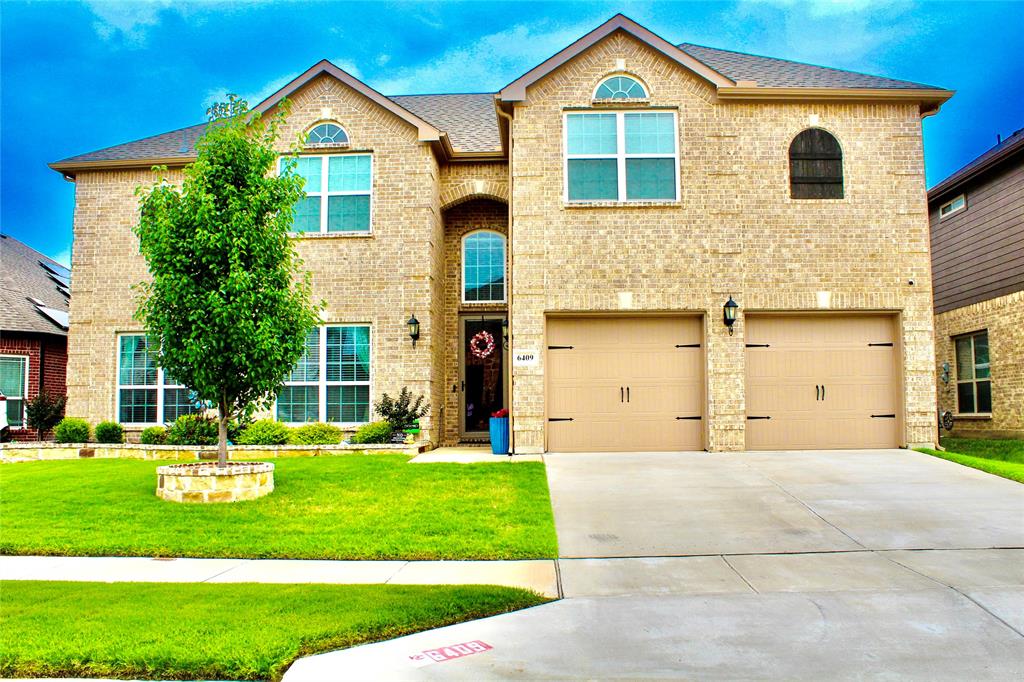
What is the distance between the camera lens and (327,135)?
15805mm

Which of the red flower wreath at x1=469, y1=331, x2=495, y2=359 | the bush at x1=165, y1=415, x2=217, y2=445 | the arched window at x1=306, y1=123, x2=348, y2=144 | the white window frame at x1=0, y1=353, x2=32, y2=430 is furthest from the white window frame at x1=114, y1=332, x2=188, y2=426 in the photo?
the red flower wreath at x1=469, y1=331, x2=495, y2=359

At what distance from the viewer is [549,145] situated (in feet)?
45.0

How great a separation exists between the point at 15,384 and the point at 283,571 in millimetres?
17174

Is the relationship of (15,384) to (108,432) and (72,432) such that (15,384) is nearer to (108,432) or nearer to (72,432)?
(72,432)

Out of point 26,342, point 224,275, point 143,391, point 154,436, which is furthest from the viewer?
point 26,342

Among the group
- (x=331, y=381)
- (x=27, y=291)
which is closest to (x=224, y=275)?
(x=331, y=381)

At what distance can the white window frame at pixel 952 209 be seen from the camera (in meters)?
19.4

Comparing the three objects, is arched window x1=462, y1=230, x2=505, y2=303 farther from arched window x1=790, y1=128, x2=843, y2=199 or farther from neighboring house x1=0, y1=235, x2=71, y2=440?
neighboring house x1=0, y1=235, x2=71, y2=440

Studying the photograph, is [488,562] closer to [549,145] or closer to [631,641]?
[631,641]

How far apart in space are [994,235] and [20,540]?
65.7 feet

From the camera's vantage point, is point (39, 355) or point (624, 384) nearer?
point (624, 384)

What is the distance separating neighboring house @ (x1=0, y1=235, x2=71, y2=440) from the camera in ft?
64.5

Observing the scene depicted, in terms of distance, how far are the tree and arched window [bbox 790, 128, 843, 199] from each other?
29.1ft

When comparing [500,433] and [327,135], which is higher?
[327,135]
